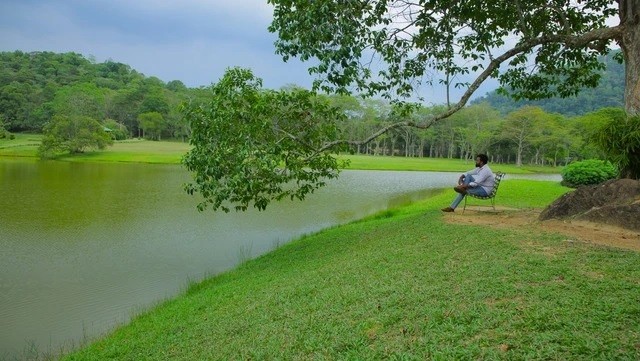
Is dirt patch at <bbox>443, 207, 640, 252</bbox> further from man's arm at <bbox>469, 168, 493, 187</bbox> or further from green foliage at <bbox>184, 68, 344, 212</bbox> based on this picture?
green foliage at <bbox>184, 68, 344, 212</bbox>

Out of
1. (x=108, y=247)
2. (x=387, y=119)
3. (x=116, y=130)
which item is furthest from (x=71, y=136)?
(x=108, y=247)

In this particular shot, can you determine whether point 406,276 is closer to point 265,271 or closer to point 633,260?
point 633,260

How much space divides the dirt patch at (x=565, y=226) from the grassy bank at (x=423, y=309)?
1.29 ft

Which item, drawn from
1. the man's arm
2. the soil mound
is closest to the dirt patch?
the soil mound

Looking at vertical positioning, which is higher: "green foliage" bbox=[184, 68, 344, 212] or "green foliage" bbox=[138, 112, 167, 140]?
"green foliage" bbox=[138, 112, 167, 140]

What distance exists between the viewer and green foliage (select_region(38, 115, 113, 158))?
51.4m

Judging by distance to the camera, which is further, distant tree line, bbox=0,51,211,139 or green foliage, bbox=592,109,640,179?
distant tree line, bbox=0,51,211,139

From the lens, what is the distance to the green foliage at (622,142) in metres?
7.82

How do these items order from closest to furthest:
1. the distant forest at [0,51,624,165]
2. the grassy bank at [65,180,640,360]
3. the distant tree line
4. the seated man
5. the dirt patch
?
the grassy bank at [65,180,640,360] → the dirt patch → the seated man → the distant forest at [0,51,624,165] → the distant tree line

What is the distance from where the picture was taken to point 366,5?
30.4 feet

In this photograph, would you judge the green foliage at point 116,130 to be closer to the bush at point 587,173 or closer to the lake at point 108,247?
the lake at point 108,247

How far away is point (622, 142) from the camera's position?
7.94 metres

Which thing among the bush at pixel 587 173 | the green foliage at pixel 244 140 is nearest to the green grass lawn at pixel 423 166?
the bush at pixel 587 173

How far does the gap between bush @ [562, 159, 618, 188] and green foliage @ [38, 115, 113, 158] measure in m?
50.0
